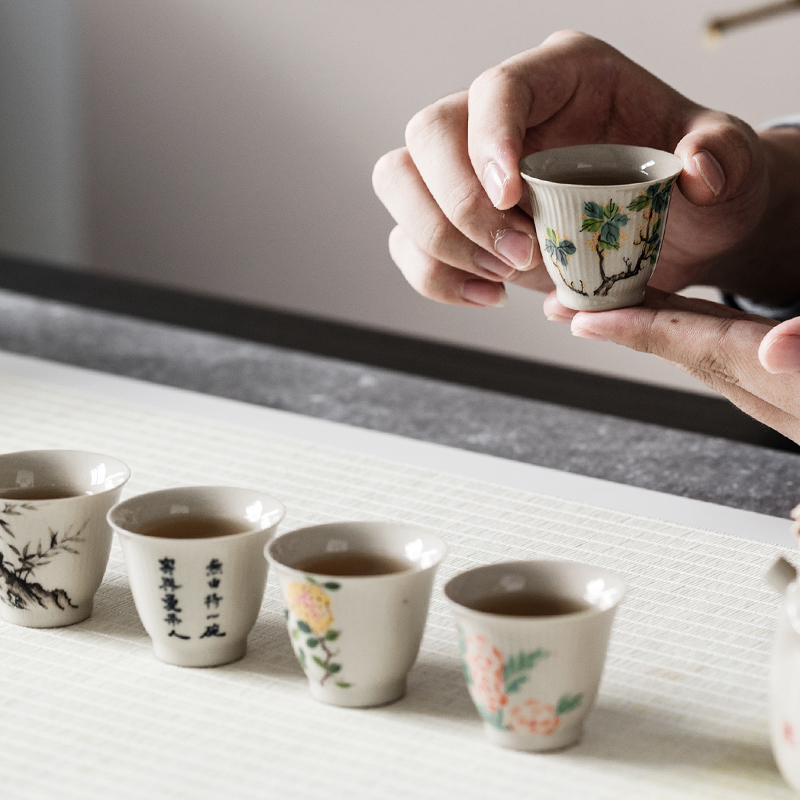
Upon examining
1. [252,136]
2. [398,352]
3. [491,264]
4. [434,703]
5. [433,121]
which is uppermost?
[252,136]

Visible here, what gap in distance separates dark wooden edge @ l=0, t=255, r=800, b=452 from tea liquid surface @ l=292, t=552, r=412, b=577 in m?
0.56

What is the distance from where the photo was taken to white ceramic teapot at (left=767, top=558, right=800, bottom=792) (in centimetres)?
47

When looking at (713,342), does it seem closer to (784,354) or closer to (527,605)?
(784,354)

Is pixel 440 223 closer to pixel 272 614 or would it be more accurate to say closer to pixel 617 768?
pixel 272 614

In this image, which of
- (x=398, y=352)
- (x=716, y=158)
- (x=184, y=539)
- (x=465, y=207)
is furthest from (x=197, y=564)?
(x=398, y=352)

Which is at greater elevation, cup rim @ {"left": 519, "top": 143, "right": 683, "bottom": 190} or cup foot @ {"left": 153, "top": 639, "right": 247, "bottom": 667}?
cup rim @ {"left": 519, "top": 143, "right": 683, "bottom": 190}

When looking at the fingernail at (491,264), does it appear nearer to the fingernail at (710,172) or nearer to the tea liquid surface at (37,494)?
the fingernail at (710,172)

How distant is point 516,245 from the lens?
2.78ft

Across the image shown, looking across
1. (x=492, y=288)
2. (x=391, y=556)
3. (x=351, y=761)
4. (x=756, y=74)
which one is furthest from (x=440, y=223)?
(x=756, y=74)

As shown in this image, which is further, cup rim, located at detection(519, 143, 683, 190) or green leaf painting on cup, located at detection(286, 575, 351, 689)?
cup rim, located at detection(519, 143, 683, 190)

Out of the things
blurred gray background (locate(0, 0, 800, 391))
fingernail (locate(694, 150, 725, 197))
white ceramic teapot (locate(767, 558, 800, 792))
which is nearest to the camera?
white ceramic teapot (locate(767, 558, 800, 792))

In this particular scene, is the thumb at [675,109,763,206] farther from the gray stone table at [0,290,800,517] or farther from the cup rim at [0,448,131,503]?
the cup rim at [0,448,131,503]

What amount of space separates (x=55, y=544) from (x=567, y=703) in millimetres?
310

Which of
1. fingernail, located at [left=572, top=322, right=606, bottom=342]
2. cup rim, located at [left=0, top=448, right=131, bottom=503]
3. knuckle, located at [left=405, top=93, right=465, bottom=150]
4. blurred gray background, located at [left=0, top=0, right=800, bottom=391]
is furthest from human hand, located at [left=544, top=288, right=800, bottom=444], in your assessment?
blurred gray background, located at [left=0, top=0, right=800, bottom=391]
